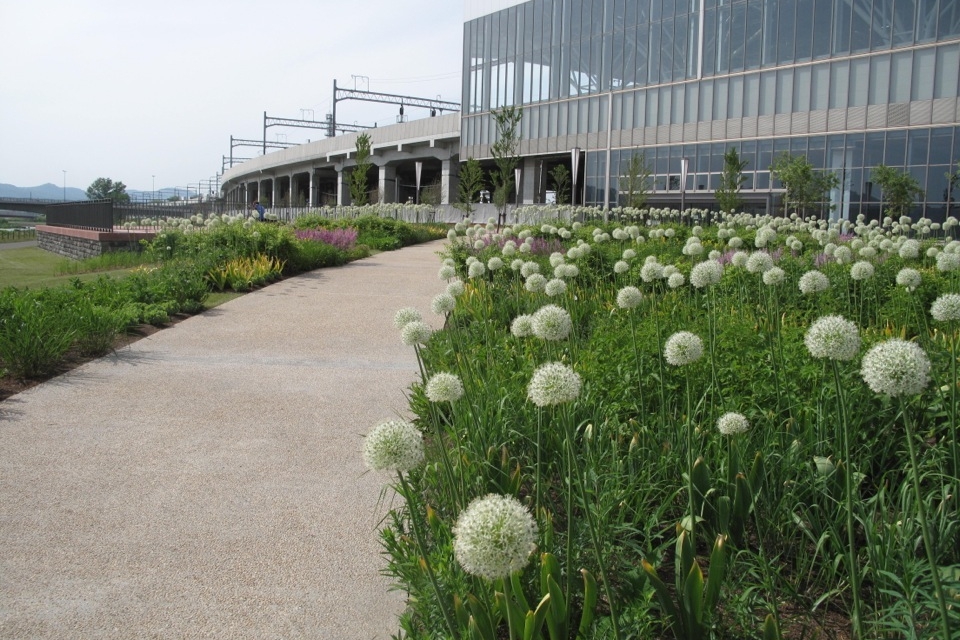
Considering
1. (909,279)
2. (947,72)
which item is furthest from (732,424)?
(947,72)

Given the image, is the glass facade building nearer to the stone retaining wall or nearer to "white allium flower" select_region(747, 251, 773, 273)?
the stone retaining wall

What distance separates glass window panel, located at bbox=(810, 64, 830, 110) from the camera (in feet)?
135

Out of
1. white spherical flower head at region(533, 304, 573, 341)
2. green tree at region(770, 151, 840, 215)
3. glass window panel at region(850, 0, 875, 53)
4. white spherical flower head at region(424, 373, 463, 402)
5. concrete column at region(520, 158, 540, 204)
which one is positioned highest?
glass window panel at region(850, 0, 875, 53)

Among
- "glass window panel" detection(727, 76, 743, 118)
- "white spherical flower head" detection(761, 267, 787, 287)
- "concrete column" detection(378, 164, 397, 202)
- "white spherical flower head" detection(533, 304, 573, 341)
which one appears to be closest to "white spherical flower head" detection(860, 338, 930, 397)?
"white spherical flower head" detection(533, 304, 573, 341)

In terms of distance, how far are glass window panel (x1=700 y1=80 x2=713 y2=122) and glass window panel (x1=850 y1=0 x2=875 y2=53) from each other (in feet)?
26.7

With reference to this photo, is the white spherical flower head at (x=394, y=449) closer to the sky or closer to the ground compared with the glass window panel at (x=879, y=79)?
closer to the ground

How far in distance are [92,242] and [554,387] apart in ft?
76.6

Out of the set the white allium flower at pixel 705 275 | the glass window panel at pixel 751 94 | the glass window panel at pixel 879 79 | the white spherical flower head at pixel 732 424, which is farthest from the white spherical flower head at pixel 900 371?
the glass window panel at pixel 751 94

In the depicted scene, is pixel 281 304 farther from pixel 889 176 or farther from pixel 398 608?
pixel 889 176

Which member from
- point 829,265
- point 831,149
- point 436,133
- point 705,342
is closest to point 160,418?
point 705,342

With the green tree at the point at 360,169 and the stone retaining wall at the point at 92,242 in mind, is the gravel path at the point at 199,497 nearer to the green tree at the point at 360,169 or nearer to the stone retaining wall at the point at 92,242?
the stone retaining wall at the point at 92,242

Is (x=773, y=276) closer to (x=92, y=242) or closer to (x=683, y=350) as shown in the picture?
(x=683, y=350)

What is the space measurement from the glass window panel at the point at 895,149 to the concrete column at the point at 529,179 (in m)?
Answer: 25.2

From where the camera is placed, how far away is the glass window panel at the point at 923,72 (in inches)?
1479
